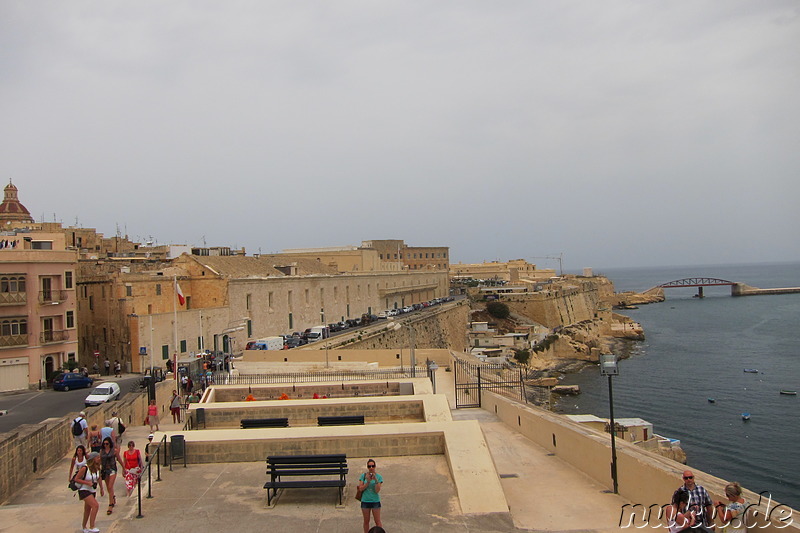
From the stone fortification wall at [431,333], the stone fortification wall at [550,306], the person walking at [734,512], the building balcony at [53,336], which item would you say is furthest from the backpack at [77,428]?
the stone fortification wall at [550,306]

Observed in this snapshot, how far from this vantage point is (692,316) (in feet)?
318

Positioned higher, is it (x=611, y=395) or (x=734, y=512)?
(x=611, y=395)

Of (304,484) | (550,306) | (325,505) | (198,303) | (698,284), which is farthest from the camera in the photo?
(698,284)

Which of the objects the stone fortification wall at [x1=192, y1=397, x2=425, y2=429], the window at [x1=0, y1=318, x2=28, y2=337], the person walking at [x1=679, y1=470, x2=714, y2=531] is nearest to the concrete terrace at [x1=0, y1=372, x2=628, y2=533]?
the person walking at [x1=679, y1=470, x2=714, y2=531]

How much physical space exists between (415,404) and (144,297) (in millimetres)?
20461

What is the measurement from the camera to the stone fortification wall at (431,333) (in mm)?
38884

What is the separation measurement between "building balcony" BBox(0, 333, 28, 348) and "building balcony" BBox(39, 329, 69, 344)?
0.64 m

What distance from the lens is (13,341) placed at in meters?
23.1

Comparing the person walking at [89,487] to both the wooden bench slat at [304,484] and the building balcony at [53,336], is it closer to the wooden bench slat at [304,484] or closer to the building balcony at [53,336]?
the wooden bench slat at [304,484]

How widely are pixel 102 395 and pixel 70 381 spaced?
401 cm

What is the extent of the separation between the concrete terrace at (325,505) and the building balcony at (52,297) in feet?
53.6

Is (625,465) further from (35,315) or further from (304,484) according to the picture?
(35,315)

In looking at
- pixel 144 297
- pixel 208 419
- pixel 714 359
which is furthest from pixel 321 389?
pixel 714 359

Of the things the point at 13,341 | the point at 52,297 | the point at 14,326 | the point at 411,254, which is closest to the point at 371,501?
the point at 13,341
